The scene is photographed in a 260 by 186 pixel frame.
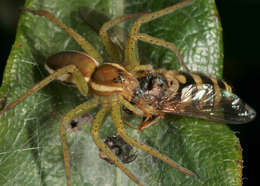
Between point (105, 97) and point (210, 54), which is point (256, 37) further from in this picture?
point (105, 97)

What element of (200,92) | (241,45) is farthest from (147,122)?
(241,45)

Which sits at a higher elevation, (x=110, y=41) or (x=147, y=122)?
(x=110, y=41)

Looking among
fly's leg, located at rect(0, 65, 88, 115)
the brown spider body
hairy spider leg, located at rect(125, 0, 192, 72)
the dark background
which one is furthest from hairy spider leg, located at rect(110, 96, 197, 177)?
the dark background

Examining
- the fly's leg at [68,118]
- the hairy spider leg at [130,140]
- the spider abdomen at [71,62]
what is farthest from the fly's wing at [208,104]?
the spider abdomen at [71,62]

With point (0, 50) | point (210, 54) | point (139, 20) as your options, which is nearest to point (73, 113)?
point (139, 20)

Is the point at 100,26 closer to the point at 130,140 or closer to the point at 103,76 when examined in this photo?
the point at 103,76

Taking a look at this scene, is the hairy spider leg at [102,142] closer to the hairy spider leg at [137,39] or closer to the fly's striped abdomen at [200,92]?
the hairy spider leg at [137,39]
